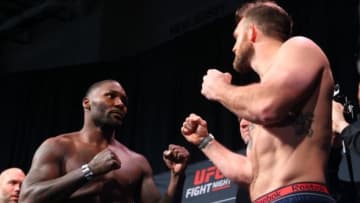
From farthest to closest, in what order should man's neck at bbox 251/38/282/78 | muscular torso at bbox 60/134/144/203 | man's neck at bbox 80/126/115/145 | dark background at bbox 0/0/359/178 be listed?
dark background at bbox 0/0/359/178
man's neck at bbox 80/126/115/145
muscular torso at bbox 60/134/144/203
man's neck at bbox 251/38/282/78

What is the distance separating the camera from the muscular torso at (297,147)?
3.96 feet

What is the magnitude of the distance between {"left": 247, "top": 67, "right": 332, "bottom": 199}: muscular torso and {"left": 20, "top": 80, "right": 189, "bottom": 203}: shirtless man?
62cm

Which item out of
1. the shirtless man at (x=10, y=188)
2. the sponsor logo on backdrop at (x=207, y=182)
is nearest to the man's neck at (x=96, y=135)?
the sponsor logo on backdrop at (x=207, y=182)

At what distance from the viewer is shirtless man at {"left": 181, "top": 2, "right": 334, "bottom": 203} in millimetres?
1190

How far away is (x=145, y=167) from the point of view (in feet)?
7.11

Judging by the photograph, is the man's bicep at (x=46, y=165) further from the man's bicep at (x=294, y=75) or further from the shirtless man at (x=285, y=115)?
the man's bicep at (x=294, y=75)

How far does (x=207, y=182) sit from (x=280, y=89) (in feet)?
5.09

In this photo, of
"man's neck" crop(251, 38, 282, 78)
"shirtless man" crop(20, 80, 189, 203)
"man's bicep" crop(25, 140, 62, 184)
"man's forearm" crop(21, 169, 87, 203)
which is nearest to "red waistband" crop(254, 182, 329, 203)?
"man's neck" crop(251, 38, 282, 78)

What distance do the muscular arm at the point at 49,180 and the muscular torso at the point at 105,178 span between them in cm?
4

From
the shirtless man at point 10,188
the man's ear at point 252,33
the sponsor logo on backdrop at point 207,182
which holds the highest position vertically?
the man's ear at point 252,33

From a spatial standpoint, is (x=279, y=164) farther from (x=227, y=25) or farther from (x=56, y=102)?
(x=56, y=102)

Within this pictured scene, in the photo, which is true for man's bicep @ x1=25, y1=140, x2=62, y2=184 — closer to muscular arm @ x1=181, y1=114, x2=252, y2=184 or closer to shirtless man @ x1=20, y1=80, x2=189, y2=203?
shirtless man @ x1=20, y1=80, x2=189, y2=203

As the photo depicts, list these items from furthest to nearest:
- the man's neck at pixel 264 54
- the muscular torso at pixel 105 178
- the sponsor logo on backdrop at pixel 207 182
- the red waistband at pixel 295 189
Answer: the sponsor logo on backdrop at pixel 207 182 < the muscular torso at pixel 105 178 < the man's neck at pixel 264 54 < the red waistband at pixel 295 189

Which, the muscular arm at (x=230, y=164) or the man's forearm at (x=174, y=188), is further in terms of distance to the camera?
the man's forearm at (x=174, y=188)
